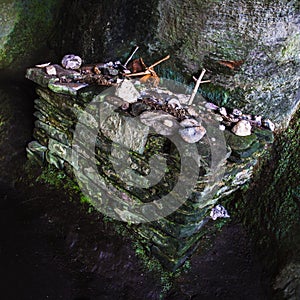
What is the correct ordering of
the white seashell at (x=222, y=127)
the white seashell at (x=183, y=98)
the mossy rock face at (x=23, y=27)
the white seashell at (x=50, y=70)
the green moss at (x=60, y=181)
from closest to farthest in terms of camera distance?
the white seashell at (x=222, y=127) → the white seashell at (x=183, y=98) → the white seashell at (x=50, y=70) → the green moss at (x=60, y=181) → the mossy rock face at (x=23, y=27)

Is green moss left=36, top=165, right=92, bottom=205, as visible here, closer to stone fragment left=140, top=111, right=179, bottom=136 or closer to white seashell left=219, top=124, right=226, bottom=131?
stone fragment left=140, top=111, right=179, bottom=136

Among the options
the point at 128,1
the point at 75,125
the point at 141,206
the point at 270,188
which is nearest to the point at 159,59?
the point at 128,1

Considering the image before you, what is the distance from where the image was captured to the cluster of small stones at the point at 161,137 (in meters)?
2.64

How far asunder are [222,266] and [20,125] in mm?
2450

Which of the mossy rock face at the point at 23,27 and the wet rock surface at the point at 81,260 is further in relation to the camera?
the mossy rock face at the point at 23,27

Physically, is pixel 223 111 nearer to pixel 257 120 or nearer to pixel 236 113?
pixel 236 113

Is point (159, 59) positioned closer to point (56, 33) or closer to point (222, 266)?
point (56, 33)

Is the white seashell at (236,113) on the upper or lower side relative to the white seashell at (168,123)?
upper

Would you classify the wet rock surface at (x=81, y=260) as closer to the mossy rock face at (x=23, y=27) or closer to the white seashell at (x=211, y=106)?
the white seashell at (x=211, y=106)

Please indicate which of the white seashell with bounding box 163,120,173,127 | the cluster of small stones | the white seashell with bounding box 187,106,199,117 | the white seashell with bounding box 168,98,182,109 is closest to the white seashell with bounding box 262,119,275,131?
the cluster of small stones

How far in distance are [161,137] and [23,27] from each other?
2.33m

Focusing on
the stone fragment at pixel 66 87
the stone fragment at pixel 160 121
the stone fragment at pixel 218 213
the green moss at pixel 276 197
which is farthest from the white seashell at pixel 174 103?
the stone fragment at pixel 218 213

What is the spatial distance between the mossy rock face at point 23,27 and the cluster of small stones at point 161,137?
0.93 metres

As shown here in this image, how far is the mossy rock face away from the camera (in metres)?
3.93
